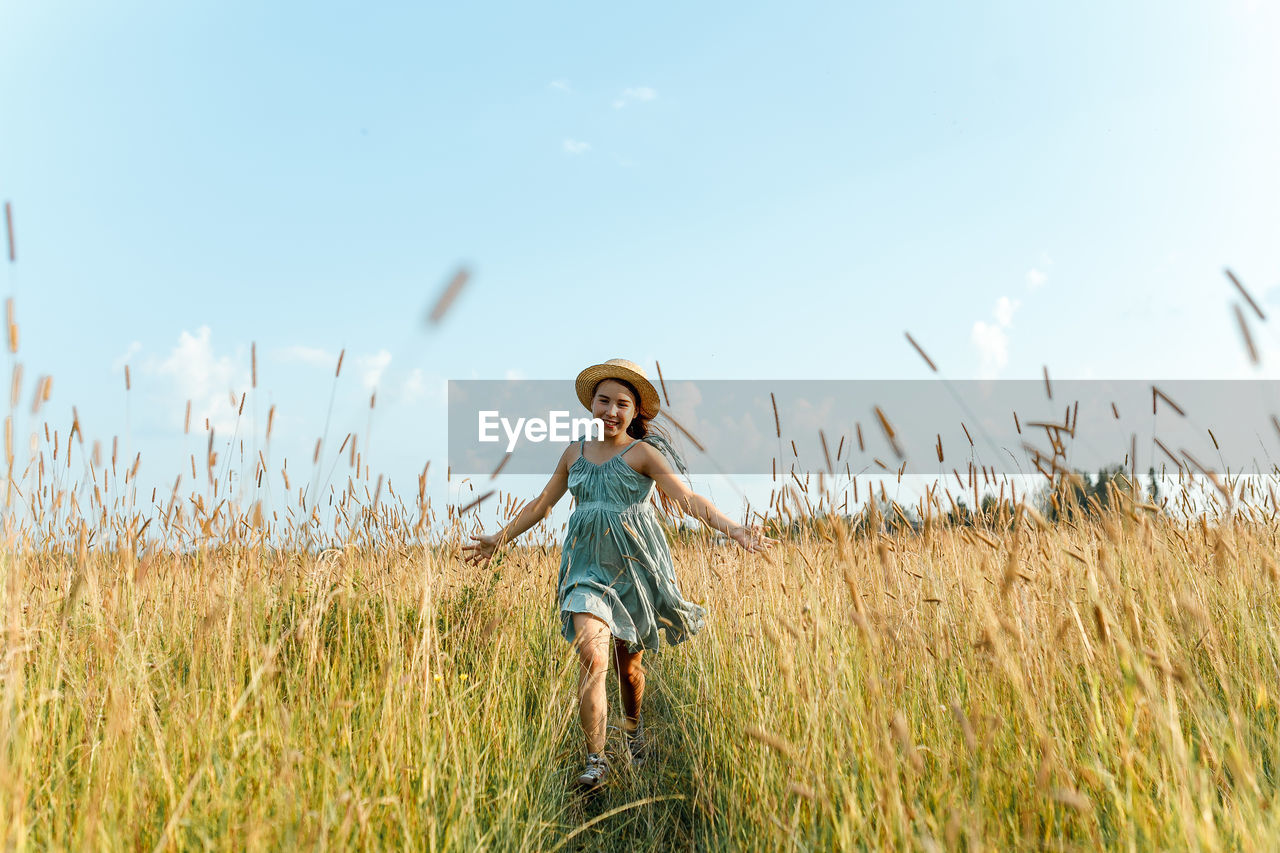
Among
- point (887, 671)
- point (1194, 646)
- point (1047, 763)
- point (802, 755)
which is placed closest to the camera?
point (1047, 763)

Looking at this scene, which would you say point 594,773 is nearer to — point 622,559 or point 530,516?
point 622,559

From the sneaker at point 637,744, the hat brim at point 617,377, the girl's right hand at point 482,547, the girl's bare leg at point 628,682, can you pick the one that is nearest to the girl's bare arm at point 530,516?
the girl's right hand at point 482,547

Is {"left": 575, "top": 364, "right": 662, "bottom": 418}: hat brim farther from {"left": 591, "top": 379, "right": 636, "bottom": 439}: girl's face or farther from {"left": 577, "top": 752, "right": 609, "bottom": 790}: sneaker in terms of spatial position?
{"left": 577, "top": 752, "right": 609, "bottom": 790}: sneaker

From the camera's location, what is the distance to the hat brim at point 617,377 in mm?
3930

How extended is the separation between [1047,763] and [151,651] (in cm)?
330

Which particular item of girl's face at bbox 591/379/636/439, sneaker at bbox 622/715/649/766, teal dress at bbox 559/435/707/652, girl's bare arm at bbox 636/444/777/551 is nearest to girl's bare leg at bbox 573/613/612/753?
teal dress at bbox 559/435/707/652

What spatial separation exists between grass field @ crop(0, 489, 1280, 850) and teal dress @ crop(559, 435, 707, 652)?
30cm

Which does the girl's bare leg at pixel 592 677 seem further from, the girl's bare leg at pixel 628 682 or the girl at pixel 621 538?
the girl's bare leg at pixel 628 682

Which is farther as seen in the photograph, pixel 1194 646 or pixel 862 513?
pixel 862 513

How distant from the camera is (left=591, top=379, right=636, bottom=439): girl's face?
384 cm

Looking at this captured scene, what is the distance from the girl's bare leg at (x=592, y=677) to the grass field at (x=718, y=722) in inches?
7.4

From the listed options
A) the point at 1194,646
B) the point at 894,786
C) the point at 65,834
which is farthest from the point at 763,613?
the point at 65,834

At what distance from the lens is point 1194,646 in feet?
10.00

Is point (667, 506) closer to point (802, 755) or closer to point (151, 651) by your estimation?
point (802, 755)
